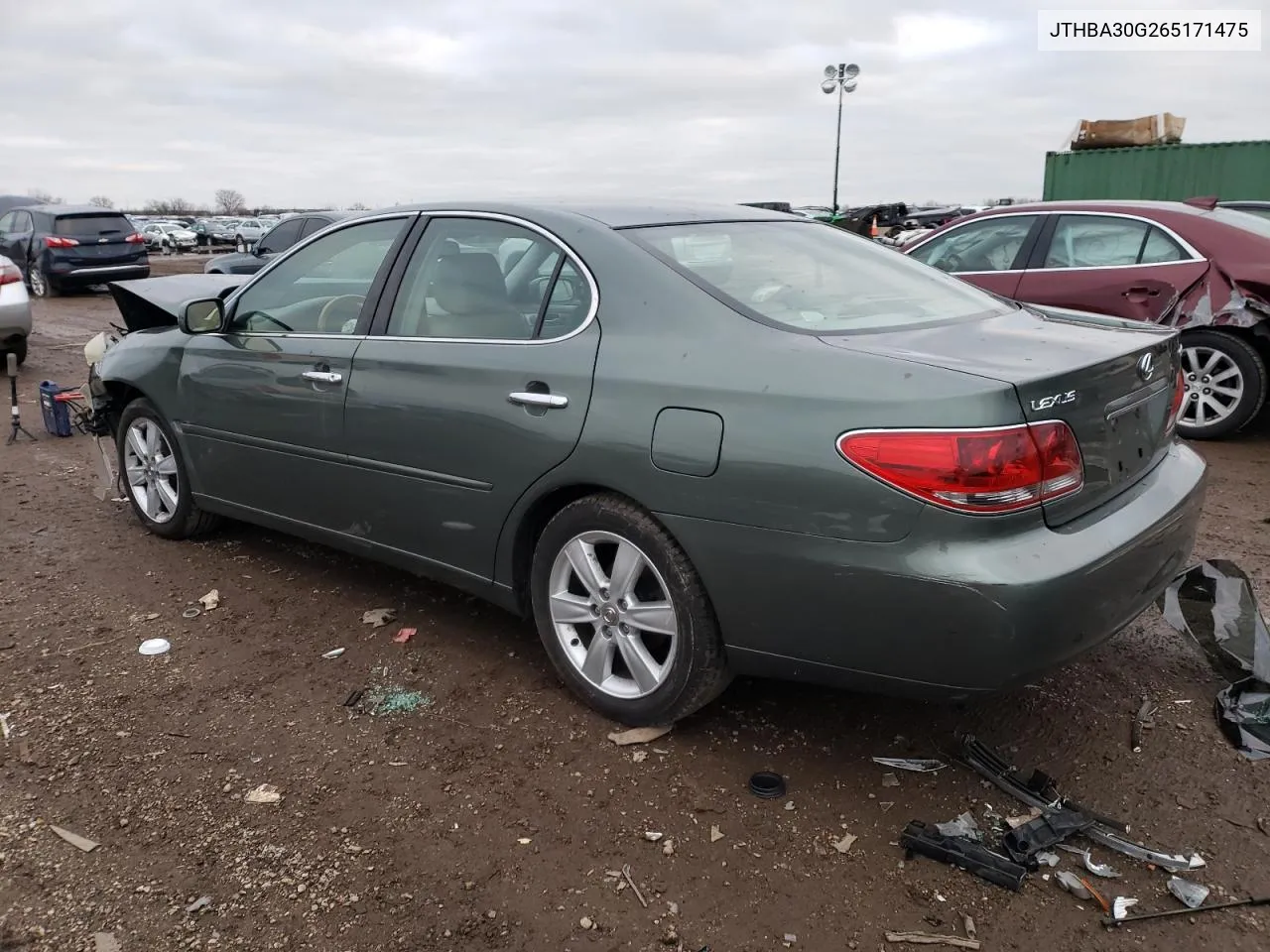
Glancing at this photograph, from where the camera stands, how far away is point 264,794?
287 centimetres

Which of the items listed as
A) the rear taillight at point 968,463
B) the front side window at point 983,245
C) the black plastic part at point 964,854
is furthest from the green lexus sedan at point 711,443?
the front side window at point 983,245

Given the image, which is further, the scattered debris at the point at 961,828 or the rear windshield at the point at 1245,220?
the rear windshield at the point at 1245,220

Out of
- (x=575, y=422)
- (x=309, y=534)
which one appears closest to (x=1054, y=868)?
(x=575, y=422)

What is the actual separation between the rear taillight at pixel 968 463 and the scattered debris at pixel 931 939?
0.98 metres

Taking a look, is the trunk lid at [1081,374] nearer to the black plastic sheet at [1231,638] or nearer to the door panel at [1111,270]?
the black plastic sheet at [1231,638]

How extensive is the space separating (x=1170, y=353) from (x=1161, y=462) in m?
0.34

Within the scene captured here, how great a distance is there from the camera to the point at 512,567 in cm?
330

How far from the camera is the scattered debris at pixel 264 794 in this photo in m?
2.84

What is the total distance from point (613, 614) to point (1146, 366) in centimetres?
171

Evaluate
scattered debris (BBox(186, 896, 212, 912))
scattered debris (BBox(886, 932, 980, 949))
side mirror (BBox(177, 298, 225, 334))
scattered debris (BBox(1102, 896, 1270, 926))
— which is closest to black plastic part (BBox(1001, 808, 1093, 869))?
scattered debris (BBox(1102, 896, 1270, 926))

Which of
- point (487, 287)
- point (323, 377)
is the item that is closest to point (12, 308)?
point (323, 377)

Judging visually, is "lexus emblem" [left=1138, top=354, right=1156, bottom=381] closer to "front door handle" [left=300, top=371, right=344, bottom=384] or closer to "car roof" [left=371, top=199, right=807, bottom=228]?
"car roof" [left=371, top=199, right=807, bottom=228]

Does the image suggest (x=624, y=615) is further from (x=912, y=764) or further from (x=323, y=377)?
(x=323, y=377)

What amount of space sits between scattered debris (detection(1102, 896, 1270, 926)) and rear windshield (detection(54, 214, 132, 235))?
62.4 feet
